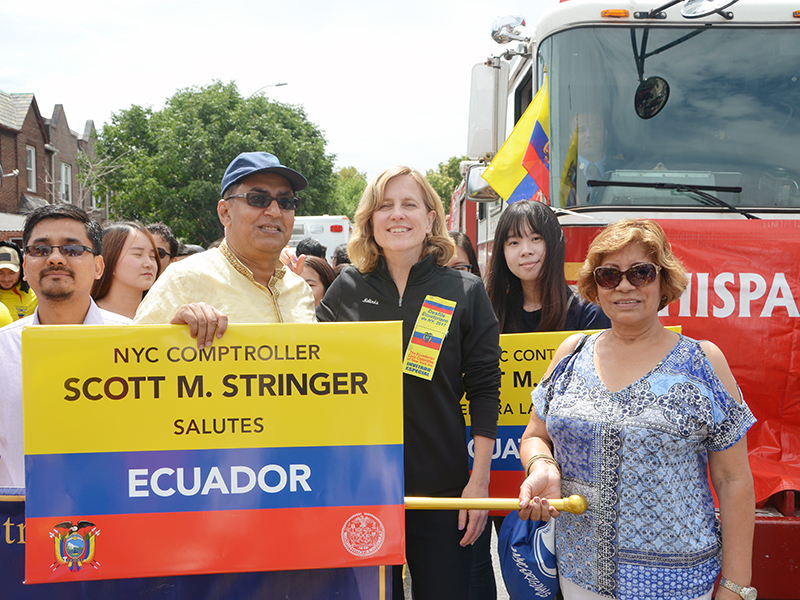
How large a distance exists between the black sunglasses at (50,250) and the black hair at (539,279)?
1.83 meters

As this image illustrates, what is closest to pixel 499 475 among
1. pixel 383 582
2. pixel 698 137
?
pixel 383 582

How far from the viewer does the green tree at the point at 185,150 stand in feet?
84.2

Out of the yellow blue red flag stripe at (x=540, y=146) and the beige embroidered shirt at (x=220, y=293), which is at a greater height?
the yellow blue red flag stripe at (x=540, y=146)

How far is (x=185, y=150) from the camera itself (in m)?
26.0

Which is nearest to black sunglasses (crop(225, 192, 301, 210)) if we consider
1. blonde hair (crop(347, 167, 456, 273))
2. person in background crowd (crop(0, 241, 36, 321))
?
blonde hair (crop(347, 167, 456, 273))

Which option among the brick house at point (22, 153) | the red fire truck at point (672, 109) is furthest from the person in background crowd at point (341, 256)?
the brick house at point (22, 153)

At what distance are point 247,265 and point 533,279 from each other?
1.35 meters

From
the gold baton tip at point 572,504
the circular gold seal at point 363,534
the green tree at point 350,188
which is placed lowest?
the circular gold seal at point 363,534

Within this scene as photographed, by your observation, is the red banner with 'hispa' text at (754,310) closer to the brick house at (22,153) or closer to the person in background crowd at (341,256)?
the person in background crowd at (341,256)

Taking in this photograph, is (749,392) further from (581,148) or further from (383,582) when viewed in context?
(383,582)

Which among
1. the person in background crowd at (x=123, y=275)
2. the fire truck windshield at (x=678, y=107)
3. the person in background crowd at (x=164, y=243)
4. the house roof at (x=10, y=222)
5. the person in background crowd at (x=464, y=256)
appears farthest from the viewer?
the house roof at (x=10, y=222)

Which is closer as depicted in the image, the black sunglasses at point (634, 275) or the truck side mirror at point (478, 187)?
the black sunglasses at point (634, 275)

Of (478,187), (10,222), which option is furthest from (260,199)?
Result: (10,222)

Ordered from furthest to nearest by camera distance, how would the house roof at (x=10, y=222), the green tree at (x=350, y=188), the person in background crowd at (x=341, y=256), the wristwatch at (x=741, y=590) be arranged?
the green tree at (x=350, y=188), the house roof at (x=10, y=222), the person in background crowd at (x=341, y=256), the wristwatch at (x=741, y=590)
